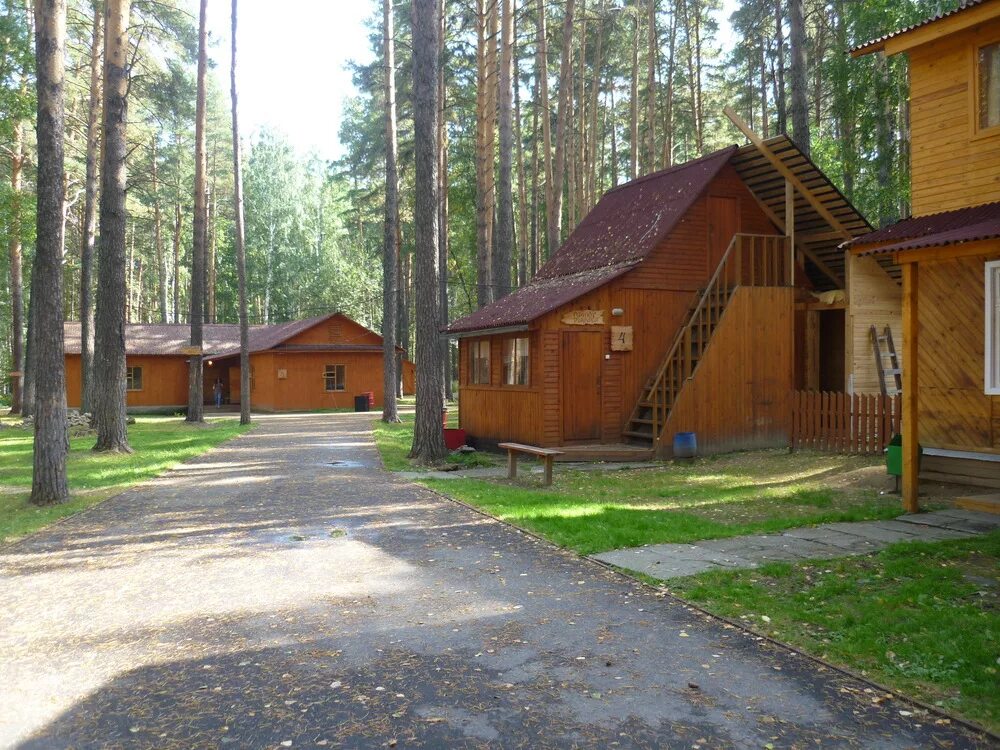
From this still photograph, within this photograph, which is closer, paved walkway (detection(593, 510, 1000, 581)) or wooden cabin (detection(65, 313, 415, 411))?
paved walkway (detection(593, 510, 1000, 581))

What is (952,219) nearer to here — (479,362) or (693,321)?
(693,321)

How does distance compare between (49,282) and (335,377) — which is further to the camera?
(335,377)

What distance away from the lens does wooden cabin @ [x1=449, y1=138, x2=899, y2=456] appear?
15.6 meters

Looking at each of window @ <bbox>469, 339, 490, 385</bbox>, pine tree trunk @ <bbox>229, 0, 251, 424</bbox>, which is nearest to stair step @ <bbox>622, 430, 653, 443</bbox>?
window @ <bbox>469, 339, 490, 385</bbox>

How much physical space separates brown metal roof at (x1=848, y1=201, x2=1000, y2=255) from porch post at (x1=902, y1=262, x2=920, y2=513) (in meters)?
0.45

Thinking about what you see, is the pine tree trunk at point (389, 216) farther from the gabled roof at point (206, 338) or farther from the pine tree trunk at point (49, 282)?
the pine tree trunk at point (49, 282)

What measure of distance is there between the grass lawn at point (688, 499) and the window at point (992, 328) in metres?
1.83

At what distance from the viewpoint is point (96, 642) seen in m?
5.26

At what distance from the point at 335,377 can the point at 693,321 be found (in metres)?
24.2

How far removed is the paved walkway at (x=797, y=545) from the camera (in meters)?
7.12

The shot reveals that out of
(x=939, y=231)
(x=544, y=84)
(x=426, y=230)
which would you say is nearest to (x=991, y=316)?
(x=939, y=231)

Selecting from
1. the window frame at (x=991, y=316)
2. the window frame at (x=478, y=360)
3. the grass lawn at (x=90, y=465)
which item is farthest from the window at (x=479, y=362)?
the window frame at (x=991, y=316)

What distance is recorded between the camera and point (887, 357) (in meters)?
15.6

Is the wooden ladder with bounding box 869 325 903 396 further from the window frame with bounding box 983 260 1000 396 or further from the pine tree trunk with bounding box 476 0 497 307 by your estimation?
the pine tree trunk with bounding box 476 0 497 307
